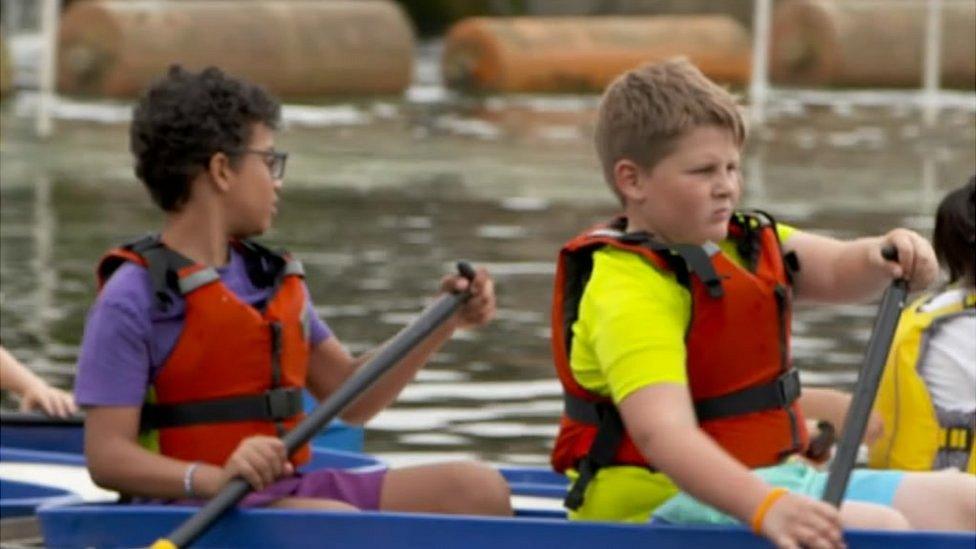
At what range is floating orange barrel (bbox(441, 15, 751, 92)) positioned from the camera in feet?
65.0

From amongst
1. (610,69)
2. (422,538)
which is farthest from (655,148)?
(610,69)

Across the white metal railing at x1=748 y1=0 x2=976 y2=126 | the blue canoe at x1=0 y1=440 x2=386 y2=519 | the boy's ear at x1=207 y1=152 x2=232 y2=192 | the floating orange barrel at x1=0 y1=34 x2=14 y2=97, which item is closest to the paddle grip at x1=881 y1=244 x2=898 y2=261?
the boy's ear at x1=207 y1=152 x2=232 y2=192

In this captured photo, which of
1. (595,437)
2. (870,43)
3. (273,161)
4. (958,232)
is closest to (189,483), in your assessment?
(273,161)

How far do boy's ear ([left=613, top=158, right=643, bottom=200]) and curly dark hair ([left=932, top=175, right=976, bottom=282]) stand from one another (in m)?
0.92

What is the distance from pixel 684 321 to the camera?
4.70 m

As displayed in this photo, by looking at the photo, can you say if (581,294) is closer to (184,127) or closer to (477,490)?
(477,490)

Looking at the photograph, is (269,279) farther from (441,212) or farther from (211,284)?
(441,212)

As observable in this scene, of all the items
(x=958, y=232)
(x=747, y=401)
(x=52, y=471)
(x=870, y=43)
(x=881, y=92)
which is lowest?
(x=881, y=92)

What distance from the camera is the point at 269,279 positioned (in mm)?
5332

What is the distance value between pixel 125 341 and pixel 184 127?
420mm

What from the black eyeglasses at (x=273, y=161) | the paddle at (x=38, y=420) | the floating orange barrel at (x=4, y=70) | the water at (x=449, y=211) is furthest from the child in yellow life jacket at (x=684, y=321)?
the floating orange barrel at (x=4, y=70)

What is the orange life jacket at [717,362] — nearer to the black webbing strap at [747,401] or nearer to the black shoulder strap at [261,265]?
the black webbing strap at [747,401]

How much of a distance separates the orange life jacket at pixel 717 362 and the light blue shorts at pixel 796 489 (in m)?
0.06

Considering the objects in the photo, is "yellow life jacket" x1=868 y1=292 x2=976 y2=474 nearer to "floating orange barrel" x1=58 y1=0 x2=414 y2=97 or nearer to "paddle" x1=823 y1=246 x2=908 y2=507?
"paddle" x1=823 y1=246 x2=908 y2=507
